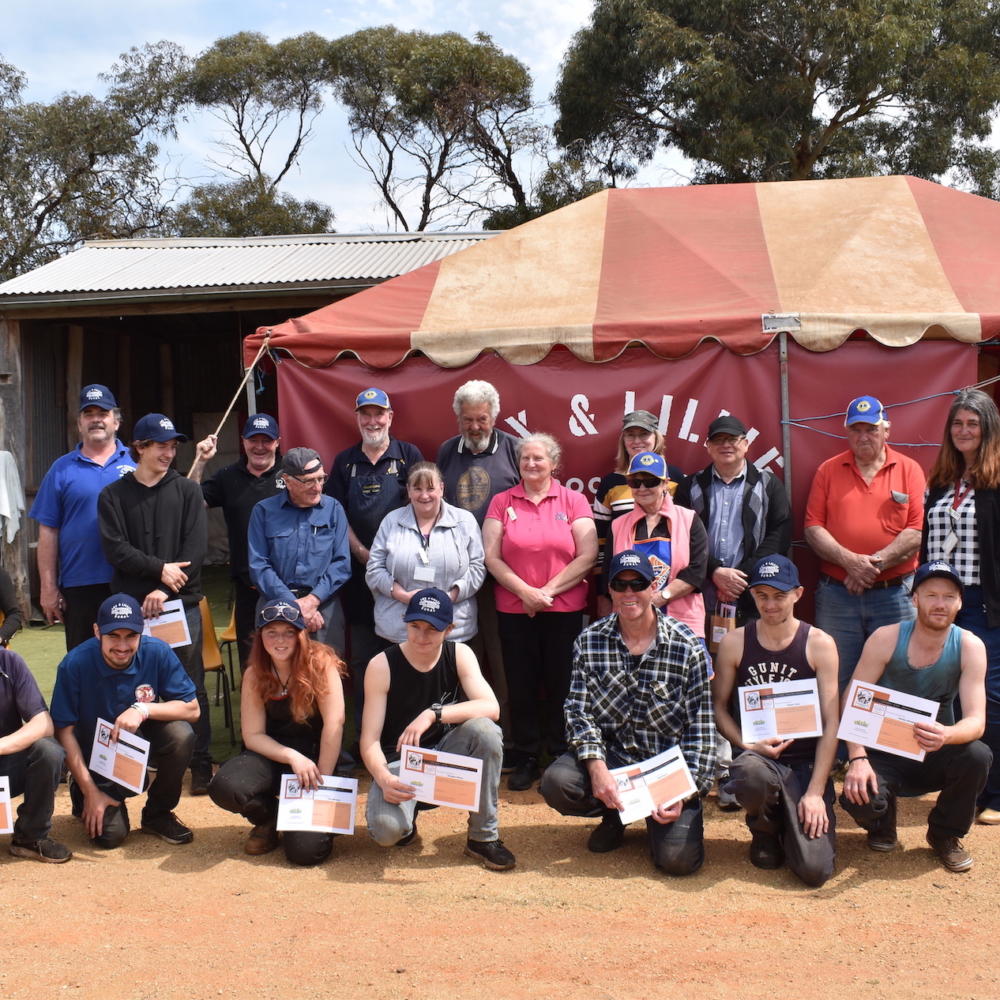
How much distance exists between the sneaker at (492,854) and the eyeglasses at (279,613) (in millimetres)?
1117

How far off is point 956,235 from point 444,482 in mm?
3273

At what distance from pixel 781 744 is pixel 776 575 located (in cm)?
64

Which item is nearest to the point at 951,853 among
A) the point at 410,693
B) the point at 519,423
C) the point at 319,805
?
the point at 410,693

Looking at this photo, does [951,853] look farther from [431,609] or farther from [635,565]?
[431,609]

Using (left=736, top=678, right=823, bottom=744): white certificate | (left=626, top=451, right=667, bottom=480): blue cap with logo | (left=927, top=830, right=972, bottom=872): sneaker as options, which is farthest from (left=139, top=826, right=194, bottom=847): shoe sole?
(left=927, top=830, right=972, bottom=872): sneaker

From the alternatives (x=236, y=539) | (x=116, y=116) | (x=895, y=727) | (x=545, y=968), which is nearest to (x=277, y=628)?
(x=236, y=539)

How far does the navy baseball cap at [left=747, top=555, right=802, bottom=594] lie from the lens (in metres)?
4.03

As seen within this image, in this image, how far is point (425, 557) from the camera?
4848 mm

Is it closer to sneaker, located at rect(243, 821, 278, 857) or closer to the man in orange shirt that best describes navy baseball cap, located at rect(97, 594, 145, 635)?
sneaker, located at rect(243, 821, 278, 857)

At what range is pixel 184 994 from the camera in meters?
3.01

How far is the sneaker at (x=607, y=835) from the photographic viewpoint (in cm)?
418

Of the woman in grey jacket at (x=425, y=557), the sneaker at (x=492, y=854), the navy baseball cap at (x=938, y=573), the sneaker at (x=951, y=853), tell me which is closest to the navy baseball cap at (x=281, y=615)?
the woman in grey jacket at (x=425, y=557)

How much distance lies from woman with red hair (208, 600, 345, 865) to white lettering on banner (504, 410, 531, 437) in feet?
6.14

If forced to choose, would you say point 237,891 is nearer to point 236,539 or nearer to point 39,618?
point 236,539
